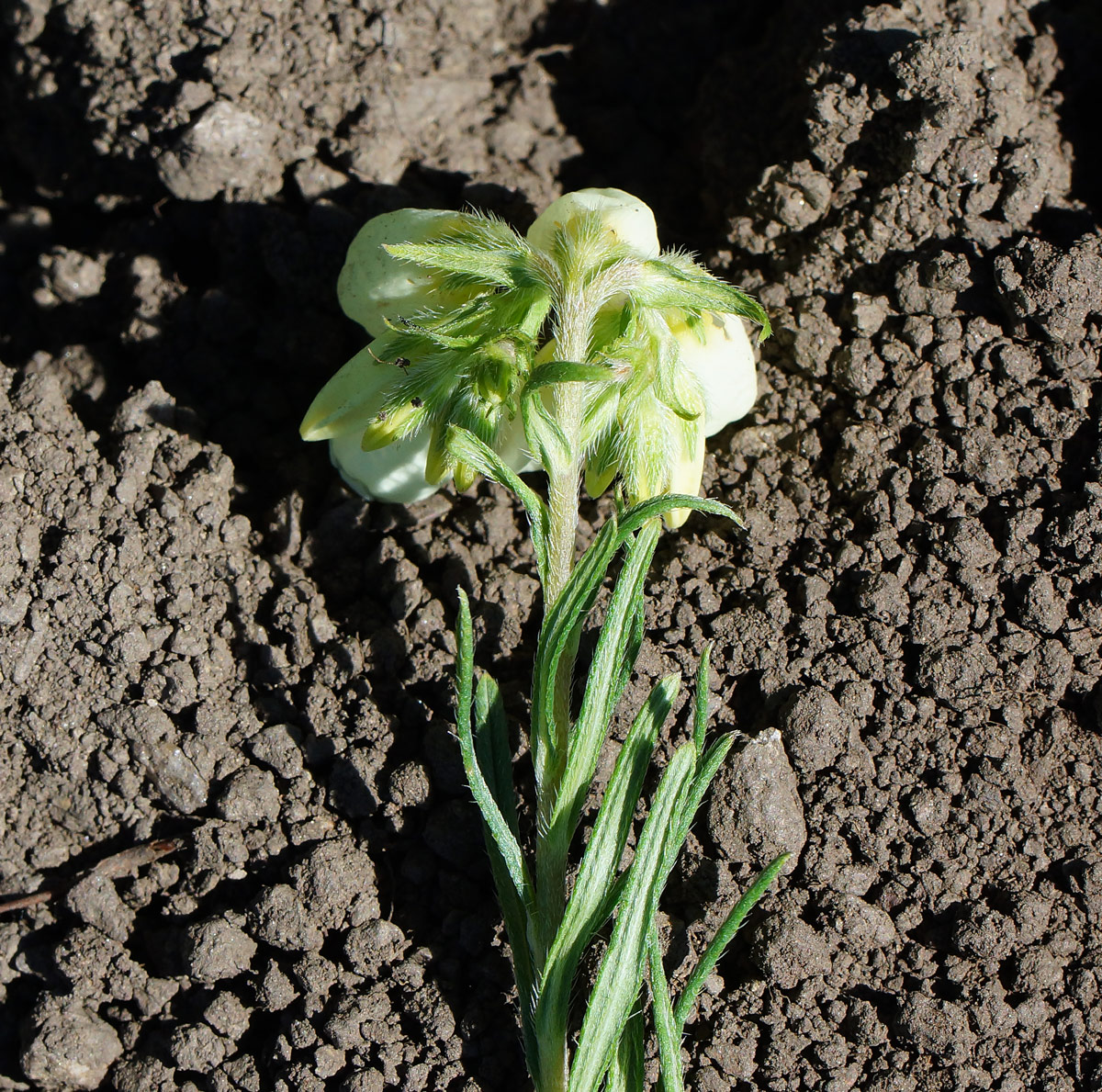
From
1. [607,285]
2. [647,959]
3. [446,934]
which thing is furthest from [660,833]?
[607,285]

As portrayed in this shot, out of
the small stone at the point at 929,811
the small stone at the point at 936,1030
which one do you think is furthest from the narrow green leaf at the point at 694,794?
the small stone at the point at 936,1030

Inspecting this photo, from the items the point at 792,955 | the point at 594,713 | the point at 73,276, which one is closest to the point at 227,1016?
the point at 594,713

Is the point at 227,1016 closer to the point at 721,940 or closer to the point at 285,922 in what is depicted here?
the point at 285,922

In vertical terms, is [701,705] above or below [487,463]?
below

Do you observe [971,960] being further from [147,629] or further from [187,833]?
[147,629]

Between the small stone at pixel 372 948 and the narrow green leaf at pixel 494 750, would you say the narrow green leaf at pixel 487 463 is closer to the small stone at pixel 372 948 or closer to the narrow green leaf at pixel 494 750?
the narrow green leaf at pixel 494 750

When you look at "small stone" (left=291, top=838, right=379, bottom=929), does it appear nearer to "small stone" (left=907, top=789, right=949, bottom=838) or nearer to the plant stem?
the plant stem
